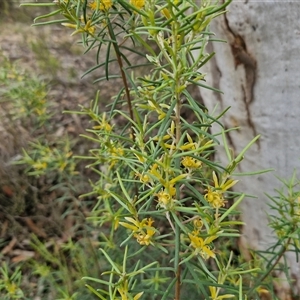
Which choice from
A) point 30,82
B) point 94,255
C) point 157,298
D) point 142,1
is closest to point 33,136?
point 30,82

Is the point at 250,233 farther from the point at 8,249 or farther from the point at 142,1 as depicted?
the point at 142,1

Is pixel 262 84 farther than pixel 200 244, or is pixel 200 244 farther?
pixel 262 84

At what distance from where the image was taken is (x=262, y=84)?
4.25 feet

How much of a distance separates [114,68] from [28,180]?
964mm

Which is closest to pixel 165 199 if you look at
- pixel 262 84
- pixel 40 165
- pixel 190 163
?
pixel 190 163

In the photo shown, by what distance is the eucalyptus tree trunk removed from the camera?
1.15 m

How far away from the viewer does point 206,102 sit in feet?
5.56

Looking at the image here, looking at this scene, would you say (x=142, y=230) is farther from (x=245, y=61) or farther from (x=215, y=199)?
(x=245, y=61)

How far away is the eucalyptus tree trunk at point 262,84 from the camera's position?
1.15 meters

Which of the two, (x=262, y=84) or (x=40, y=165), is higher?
(x=262, y=84)

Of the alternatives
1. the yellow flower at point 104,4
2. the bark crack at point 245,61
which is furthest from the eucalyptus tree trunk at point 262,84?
the yellow flower at point 104,4

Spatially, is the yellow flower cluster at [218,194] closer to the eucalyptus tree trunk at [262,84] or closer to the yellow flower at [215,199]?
the yellow flower at [215,199]

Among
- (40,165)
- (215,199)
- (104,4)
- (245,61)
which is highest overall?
(104,4)

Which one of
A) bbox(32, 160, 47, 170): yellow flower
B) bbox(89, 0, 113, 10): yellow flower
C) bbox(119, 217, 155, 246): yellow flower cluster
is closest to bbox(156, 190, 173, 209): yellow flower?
bbox(119, 217, 155, 246): yellow flower cluster
